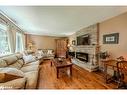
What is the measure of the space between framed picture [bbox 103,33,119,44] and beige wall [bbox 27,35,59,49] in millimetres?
6130

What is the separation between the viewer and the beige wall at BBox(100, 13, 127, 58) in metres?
3.63

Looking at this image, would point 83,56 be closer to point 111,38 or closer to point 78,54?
point 78,54

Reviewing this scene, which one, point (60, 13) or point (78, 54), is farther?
point (78, 54)

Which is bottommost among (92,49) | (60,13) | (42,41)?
(92,49)

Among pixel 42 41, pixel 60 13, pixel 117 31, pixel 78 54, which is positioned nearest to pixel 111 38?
pixel 117 31

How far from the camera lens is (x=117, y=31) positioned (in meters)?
3.95

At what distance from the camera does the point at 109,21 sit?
437 cm

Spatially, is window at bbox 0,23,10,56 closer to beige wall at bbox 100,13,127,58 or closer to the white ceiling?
the white ceiling

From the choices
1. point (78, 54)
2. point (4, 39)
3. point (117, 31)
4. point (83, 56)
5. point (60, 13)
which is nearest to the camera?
point (60, 13)

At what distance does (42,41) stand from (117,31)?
22.7ft

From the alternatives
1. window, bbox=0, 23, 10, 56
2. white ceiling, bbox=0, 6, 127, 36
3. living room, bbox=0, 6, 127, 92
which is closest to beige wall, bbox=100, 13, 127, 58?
living room, bbox=0, 6, 127, 92
